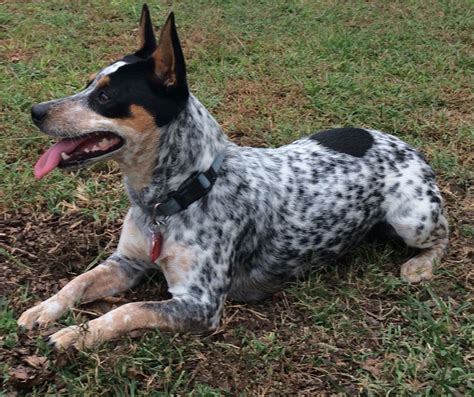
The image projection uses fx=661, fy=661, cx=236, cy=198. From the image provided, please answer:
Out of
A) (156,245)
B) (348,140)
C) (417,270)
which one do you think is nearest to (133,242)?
(156,245)

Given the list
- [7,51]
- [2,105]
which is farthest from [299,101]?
[7,51]

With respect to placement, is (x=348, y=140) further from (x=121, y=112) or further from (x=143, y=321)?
(x=143, y=321)

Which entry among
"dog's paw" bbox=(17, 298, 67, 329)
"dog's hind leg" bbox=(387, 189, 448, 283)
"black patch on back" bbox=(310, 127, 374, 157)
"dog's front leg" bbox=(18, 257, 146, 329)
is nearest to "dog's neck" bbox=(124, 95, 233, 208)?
"dog's front leg" bbox=(18, 257, 146, 329)

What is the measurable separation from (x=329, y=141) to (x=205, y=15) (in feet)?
15.9

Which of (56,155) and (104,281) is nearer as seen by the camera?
(56,155)

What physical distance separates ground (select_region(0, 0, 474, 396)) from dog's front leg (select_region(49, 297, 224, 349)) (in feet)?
0.22

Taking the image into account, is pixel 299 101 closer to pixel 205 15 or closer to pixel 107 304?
pixel 205 15

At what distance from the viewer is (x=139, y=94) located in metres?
3.28

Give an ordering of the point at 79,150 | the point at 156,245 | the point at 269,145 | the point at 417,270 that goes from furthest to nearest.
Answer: the point at 269,145 → the point at 417,270 → the point at 156,245 → the point at 79,150

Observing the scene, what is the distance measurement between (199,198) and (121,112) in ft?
2.00

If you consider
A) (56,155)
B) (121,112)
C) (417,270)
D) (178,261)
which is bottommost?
(417,270)

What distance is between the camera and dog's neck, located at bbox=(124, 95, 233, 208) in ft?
11.1

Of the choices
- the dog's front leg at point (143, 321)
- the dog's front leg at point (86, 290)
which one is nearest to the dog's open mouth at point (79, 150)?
the dog's front leg at point (86, 290)

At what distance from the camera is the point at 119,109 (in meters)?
3.26
